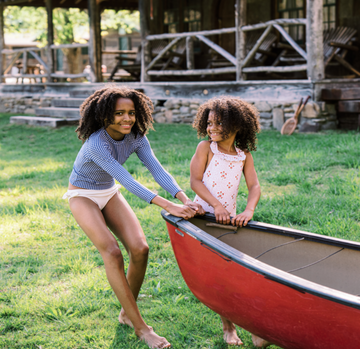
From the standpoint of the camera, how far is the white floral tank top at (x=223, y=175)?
300 centimetres

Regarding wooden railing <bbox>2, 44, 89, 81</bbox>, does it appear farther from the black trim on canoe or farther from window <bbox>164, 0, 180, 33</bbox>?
the black trim on canoe

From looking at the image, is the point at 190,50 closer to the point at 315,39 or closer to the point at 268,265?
the point at 315,39

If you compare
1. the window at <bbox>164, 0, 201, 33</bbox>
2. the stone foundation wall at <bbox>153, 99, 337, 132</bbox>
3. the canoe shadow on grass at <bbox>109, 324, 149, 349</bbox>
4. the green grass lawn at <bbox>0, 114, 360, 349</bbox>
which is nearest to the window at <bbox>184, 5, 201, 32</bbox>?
the window at <bbox>164, 0, 201, 33</bbox>

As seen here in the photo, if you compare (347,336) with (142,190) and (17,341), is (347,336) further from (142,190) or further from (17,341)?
(17,341)

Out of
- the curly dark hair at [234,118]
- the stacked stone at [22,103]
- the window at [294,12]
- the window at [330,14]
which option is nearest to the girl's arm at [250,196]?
the curly dark hair at [234,118]

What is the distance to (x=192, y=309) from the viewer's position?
3068 millimetres

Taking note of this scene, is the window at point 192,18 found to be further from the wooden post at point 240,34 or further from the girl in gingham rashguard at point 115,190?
the girl in gingham rashguard at point 115,190

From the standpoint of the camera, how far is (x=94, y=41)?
1284 cm

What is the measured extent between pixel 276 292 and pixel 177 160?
5.05 meters

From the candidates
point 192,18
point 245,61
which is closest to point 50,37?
point 192,18

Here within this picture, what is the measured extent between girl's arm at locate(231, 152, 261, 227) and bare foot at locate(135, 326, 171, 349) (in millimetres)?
812

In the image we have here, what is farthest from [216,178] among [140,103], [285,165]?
[285,165]

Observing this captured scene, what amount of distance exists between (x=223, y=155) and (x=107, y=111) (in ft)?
2.65

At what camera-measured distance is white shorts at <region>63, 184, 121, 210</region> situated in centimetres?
292
